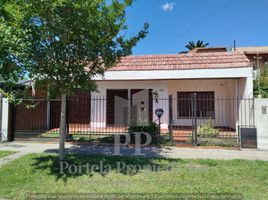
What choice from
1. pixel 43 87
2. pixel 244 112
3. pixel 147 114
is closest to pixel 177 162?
pixel 43 87

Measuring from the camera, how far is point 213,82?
1688cm

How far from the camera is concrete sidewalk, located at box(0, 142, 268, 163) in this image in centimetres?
862

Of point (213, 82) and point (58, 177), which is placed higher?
point (213, 82)

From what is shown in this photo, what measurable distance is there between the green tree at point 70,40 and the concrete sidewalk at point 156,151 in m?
2.65

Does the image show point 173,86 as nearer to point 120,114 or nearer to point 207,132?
point 120,114

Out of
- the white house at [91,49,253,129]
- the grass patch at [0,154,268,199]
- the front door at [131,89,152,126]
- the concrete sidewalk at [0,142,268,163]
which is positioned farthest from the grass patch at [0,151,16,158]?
the front door at [131,89,152,126]

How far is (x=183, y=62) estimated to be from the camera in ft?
48.3

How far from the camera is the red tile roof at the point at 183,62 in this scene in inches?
547

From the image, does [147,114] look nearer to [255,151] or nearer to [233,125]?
[233,125]

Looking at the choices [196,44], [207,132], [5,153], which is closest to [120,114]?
[207,132]

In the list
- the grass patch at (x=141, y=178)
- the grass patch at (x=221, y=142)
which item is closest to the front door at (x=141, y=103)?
the grass patch at (x=221, y=142)

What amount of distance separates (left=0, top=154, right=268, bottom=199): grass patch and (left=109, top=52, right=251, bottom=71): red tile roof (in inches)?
284

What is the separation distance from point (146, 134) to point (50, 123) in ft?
25.1

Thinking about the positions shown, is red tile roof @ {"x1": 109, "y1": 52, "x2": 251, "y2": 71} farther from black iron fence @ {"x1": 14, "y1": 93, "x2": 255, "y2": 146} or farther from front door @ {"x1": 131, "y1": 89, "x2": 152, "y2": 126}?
black iron fence @ {"x1": 14, "y1": 93, "x2": 255, "y2": 146}
